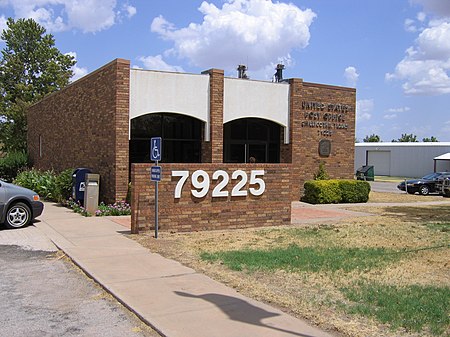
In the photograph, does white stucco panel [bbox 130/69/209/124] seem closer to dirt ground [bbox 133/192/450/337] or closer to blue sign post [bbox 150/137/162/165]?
blue sign post [bbox 150/137/162/165]

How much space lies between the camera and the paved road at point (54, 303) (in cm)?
526

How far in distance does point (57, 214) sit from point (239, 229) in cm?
575

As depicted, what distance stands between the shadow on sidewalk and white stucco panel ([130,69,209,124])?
1057 cm

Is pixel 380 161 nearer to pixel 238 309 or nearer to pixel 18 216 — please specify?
pixel 18 216

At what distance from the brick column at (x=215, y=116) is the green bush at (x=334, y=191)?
4164mm

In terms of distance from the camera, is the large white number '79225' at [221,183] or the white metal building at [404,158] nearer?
the large white number '79225' at [221,183]

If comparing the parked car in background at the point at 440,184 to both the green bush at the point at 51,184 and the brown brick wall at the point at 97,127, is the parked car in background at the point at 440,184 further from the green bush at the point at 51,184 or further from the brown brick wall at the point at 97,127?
the green bush at the point at 51,184

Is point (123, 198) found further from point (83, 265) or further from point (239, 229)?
point (83, 265)

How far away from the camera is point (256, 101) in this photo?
18.5 m

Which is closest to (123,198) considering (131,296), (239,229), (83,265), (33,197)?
(33,197)

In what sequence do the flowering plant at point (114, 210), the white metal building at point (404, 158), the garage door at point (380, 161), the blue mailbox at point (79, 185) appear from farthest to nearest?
the garage door at point (380, 161)
the white metal building at point (404, 158)
the blue mailbox at point (79, 185)
the flowering plant at point (114, 210)

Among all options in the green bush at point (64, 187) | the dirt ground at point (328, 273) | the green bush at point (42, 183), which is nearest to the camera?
the dirt ground at point (328, 273)

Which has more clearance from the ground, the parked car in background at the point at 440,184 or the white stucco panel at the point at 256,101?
the white stucco panel at the point at 256,101

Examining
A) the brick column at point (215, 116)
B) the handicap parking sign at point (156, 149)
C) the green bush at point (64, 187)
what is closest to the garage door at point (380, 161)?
the brick column at point (215, 116)
